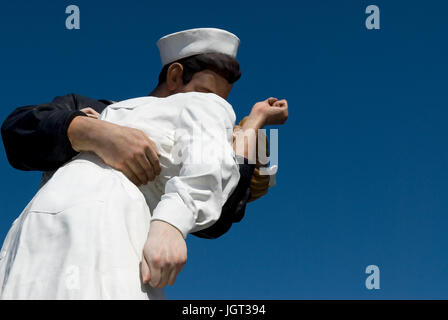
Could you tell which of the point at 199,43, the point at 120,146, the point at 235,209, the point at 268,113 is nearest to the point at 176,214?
the point at 120,146

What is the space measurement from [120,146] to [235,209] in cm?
73

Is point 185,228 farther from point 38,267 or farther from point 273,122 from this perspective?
point 273,122

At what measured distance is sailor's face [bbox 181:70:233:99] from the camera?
3.36 m

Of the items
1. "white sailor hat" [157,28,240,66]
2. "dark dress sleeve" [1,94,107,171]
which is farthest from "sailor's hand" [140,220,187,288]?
"white sailor hat" [157,28,240,66]

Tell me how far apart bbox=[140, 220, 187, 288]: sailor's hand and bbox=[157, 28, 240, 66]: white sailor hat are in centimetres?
127

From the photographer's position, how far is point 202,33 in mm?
3508

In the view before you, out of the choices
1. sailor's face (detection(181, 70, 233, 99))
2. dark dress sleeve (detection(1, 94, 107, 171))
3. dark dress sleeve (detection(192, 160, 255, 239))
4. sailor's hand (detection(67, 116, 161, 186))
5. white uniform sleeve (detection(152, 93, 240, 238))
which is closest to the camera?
white uniform sleeve (detection(152, 93, 240, 238))

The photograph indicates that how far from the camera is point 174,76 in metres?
3.47

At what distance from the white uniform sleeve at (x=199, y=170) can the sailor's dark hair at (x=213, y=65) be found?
0.46 m

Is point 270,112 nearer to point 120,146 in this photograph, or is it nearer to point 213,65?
point 213,65

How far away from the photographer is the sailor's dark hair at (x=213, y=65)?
342cm

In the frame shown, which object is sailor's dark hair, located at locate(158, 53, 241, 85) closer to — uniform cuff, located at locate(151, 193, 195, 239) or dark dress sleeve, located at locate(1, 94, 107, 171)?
dark dress sleeve, located at locate(1, 94, 107, 171)

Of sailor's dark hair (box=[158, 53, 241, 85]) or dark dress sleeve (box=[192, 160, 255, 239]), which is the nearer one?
dark dress sleeve (box=[192, 160, 255, 239])

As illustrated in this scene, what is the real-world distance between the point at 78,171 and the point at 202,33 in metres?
1.15
